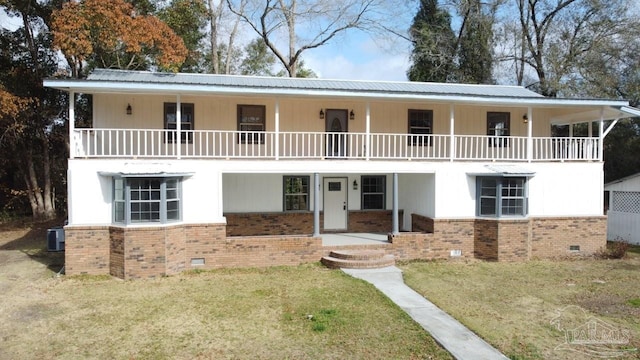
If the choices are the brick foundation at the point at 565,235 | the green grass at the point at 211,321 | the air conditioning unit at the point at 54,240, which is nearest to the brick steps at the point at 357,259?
the green grass at the point at 211,321

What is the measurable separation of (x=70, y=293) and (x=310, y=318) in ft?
18.5

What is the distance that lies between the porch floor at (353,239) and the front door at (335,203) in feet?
2.09

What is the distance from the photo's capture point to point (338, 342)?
6.75 metres

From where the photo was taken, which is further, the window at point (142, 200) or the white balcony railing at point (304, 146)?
the white balcony railing at point (304, 146)

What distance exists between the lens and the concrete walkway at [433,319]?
6.40 m

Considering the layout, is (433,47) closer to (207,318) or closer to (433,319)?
(433,319)

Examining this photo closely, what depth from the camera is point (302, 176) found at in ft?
49.1

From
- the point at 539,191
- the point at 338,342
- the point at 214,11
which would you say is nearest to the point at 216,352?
the point at 338,342

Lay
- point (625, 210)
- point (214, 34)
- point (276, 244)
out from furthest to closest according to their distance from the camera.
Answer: point (214, 34) → point (625, 210) → point (276, 244)

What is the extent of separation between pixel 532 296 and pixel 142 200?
9.55 metres

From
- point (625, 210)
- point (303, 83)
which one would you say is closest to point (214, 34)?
point (303, 83)

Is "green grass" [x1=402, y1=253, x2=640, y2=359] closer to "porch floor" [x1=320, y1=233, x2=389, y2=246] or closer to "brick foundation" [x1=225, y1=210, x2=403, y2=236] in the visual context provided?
"porch floor" [x1=320, y1=233, x2=389, y2=246]

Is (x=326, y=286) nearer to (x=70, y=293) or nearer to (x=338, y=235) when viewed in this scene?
(x=338, y=235)

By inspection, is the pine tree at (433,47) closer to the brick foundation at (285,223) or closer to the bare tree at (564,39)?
the bare tree at (564,39)
